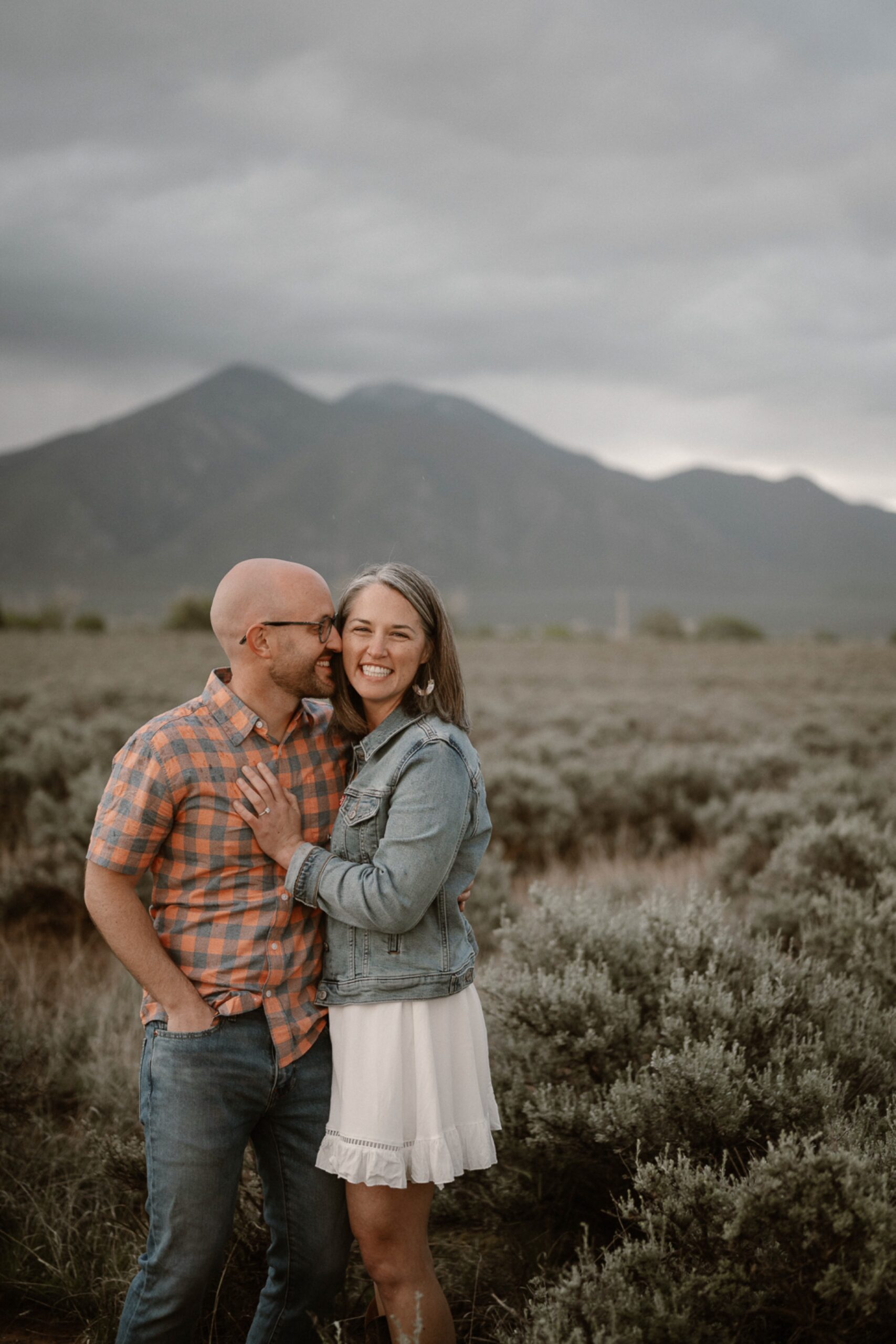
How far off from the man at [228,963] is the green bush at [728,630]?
134ft

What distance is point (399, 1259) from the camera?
2125 mm

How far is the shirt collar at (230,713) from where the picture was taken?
2.20 m

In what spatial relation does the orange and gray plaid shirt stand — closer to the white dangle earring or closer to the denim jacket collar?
the denim jacket collar

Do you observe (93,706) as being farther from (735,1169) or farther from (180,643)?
(180,643)

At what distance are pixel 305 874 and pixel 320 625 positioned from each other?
23.9 inches

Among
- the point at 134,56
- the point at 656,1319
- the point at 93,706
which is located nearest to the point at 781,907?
the point at 656,1319

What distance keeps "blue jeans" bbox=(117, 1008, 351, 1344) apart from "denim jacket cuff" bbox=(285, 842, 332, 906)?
321mm

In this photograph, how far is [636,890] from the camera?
20.2 feet

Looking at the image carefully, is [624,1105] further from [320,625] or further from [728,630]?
[728,630]

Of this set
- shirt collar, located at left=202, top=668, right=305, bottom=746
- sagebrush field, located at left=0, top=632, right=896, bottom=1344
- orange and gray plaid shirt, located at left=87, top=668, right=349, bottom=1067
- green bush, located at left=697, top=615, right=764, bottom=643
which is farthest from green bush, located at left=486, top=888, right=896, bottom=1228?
green bush, located at left=697, top=615, right=764, bottom=643

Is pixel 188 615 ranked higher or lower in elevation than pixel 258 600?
higher

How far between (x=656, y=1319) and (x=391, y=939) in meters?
0.98

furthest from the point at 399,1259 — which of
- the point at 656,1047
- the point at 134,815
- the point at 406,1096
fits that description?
the point at 134,815

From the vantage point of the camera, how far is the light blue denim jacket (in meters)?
2.05
